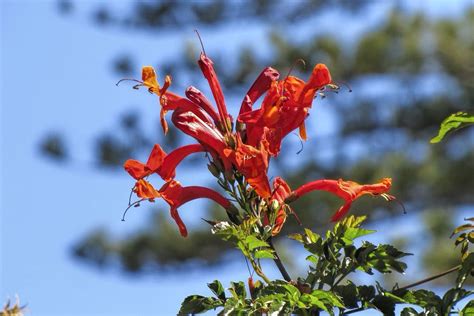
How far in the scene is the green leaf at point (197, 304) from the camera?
1.67 metres

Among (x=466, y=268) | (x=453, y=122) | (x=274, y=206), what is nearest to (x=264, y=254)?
→ (x=274, y=206)

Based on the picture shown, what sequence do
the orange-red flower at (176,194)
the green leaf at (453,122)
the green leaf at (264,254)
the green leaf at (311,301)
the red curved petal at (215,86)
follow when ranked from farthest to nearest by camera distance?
1. the red curved petal at (215,86)
2. the orange-red flower at (176,194)
3. the green leaf at (453,122)
4. the green leaf at (264,254)
5. the green leaf at (311,301)

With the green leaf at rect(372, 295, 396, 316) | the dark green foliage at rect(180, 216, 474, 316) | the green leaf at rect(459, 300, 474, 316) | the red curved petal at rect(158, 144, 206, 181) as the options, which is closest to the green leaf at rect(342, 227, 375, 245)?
the dark green foliage at rect(180, 216, 474, 316)

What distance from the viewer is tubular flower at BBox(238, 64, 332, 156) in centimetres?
196

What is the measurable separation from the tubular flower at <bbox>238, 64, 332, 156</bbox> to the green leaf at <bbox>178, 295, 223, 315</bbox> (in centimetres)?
39

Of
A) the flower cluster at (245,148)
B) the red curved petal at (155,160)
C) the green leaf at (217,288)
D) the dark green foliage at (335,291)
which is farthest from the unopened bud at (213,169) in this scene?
the green leaf at (217,288)

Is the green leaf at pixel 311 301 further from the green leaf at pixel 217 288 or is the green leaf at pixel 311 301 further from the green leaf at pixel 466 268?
the green leaf at pixel 466 268

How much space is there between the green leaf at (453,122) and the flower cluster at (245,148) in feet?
0.51

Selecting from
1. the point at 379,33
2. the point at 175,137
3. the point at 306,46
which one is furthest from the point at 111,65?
the point at 379,33

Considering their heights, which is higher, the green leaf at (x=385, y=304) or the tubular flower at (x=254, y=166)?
the tubular flower at (x=254, y=166)

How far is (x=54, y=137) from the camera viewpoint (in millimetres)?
16094

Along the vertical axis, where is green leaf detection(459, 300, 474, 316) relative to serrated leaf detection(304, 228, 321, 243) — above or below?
below

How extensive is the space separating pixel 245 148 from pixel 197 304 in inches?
14.3

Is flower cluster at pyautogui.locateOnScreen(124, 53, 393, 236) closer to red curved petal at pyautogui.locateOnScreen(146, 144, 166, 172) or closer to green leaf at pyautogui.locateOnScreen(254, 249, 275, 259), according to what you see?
red curved petal at pyautogui.locateOnScreen(146, 144, 166, 172)
